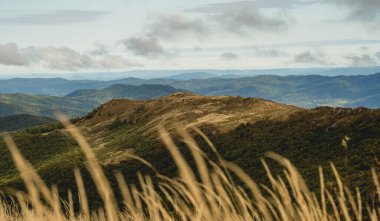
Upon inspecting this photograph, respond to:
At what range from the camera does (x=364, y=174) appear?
29516 mm

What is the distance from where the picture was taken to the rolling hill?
146ft

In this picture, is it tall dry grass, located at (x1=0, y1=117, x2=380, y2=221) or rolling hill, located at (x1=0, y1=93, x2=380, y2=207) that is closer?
tall dry grass, located at (x1=0, y1=117, x2=380, y2=221)

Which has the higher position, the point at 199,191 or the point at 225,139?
the point at 199,191

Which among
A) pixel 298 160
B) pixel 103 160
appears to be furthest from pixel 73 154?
pixel 298 160

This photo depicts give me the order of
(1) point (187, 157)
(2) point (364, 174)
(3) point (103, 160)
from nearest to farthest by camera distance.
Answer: (2) point (364, 174) < (1) point (187, 157) < (3) point (103, 160)

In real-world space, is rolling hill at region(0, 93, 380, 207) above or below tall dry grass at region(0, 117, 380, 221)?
below

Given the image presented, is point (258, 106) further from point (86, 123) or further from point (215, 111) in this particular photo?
point (86, 123)

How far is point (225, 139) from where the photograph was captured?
6406cm

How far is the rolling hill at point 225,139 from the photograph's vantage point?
44.4 meters

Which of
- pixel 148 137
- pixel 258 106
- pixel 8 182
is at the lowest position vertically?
pixel 8 182

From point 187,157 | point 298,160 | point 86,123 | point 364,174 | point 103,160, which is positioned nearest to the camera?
point 364,174

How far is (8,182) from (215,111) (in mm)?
37286

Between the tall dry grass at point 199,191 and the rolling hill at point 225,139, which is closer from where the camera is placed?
the tall dry grass at point 199,191

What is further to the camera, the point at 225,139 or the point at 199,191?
the point at 225,139
